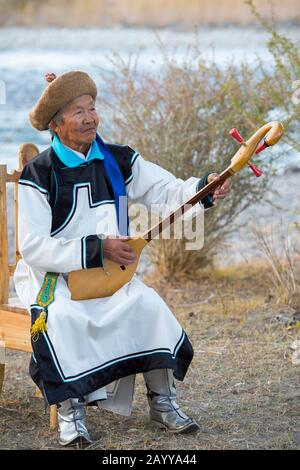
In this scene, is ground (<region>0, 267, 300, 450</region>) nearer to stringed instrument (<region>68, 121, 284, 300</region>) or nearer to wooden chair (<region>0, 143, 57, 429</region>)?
wooden chair (<region>0, 143, 57, 429</region>)

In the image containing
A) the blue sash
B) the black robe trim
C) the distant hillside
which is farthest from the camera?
the distant hillside

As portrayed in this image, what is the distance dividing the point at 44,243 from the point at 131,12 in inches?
588

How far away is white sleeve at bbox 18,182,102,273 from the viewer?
3621 mm

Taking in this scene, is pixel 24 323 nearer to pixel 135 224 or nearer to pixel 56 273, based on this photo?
pixel 56 273

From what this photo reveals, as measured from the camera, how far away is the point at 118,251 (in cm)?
364

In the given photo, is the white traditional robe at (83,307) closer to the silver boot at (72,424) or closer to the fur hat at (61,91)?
the silver boot at (72,424)

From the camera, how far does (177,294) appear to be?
243 inches

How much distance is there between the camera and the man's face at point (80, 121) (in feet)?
12.3

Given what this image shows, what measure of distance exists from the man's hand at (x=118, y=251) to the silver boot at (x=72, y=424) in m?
0.54

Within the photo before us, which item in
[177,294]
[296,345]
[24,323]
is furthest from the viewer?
[177,294]

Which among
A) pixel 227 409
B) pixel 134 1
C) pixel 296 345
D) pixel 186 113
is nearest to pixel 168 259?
pixel 186 113

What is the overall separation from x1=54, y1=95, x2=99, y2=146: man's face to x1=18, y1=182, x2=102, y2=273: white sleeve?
0.80 feet

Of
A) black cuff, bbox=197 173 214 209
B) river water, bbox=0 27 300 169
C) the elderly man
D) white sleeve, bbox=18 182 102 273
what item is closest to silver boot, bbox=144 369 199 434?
the elderly man

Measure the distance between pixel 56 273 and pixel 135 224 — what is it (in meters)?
2.51
